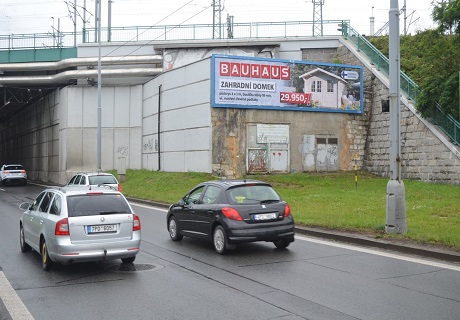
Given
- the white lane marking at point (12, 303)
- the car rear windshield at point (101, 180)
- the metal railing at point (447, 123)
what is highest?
the metal railing at point (447, 123)

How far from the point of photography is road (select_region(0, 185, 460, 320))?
6391mm

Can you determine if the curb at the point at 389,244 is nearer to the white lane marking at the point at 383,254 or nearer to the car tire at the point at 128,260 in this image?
the white lane marking at the point at 383,254

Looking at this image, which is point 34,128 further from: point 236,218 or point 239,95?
point 236,218

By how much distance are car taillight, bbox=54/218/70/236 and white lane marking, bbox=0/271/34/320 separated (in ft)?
3.50

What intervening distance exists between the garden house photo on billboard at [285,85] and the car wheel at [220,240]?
1898 cm

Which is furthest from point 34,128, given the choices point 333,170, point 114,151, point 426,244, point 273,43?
point 426,244

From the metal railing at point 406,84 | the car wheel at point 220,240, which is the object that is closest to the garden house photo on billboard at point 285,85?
the metal railing at point 406,84

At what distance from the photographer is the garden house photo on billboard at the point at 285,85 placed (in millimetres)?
29438

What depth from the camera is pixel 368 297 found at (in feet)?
23.1

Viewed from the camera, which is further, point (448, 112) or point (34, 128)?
point (34, 128)

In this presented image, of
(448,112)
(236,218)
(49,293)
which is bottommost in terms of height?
(49,293)

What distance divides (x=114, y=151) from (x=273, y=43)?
47.6 ft

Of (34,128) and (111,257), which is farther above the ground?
(34,128)

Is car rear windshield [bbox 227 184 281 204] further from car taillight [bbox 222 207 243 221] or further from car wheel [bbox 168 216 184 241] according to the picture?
car wheel [bbox 168 216 184 241]
